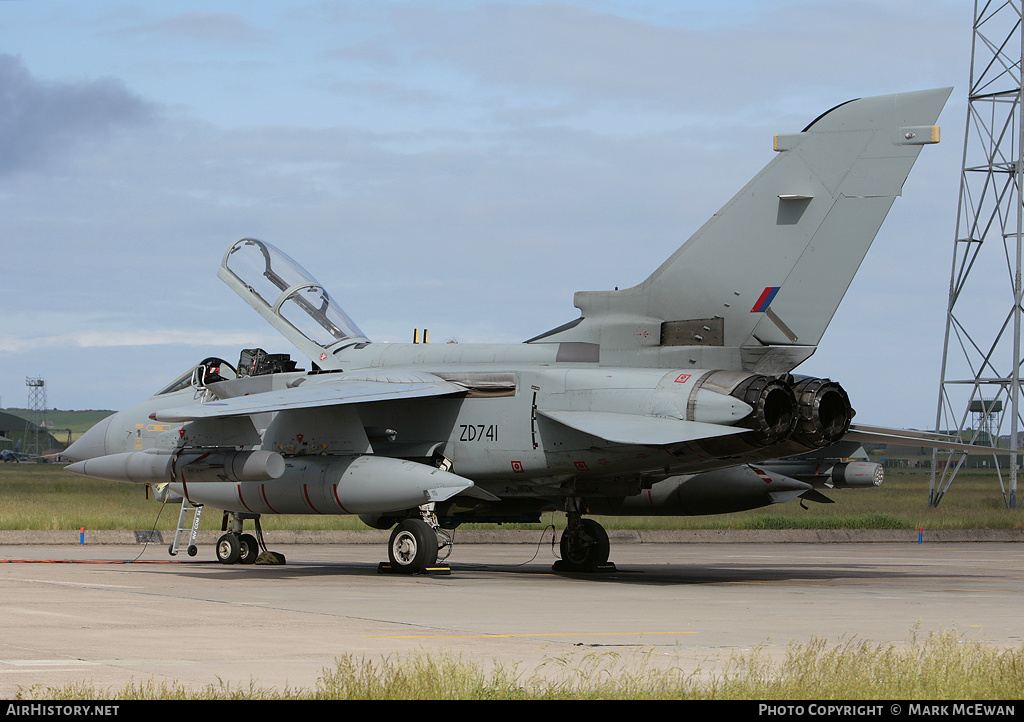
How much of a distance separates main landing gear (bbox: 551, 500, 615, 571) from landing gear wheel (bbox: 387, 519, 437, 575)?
2435mm

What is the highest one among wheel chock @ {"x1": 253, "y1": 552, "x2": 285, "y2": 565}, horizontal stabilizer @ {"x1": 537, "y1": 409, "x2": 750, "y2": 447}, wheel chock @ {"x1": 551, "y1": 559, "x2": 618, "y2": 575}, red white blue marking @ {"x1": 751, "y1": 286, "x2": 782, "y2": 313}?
red white blue marking @ {"x1": 751, "y1": 286, "x2": 782, "y2": 313}

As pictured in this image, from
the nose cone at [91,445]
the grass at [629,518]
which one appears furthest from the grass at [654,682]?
the grass at [629,518]

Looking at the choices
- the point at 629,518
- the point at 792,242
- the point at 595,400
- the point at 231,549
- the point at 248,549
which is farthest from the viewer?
the point at 629,518

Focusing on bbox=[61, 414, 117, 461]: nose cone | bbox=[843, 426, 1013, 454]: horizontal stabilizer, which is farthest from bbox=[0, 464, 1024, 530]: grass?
bbox=[843, 426, 1013, 454]: horizontal stabilizer

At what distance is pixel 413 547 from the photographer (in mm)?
14047

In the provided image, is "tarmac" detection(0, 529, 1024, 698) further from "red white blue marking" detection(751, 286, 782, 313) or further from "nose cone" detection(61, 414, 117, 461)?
"red white blue marking" detection(751, 286, 782, 313)

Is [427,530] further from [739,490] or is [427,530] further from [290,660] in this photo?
[290,660]

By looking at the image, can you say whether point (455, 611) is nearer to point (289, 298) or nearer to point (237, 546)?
point (237, 546)

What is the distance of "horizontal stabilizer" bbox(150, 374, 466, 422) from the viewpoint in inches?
501

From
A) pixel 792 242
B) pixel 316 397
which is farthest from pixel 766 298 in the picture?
pixel 316 397

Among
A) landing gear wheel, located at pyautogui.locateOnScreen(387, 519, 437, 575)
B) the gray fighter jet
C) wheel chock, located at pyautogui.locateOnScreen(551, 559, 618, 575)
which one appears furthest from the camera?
wheel chock, located at pyautogui.locateOnScreen(551, 559, 618, 575)

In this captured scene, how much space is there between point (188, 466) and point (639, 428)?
5.76m

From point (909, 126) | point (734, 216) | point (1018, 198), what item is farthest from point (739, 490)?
point (1018, 198)

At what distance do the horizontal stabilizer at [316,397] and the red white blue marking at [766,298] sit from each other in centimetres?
372
